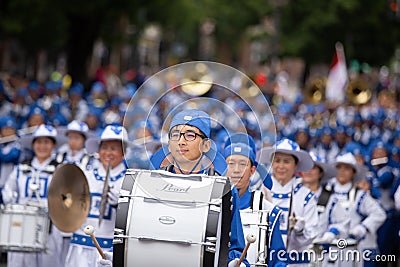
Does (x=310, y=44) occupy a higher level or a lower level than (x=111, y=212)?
higher

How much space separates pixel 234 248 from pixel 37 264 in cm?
470

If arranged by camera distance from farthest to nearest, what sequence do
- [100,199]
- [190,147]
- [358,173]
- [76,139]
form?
[76,139], [358,173], [100,199], [190,147]

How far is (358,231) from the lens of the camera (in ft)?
37.8

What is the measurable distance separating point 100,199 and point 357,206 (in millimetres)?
3205

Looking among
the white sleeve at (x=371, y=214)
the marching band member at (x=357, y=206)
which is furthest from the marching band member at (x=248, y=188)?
the white sleeve at (x=371, y=214)

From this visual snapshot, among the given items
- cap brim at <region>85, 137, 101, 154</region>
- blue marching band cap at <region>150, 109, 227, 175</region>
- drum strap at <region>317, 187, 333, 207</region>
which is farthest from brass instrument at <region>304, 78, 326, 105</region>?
blue marching band cap at <region>150, 109, 227, 175</region>

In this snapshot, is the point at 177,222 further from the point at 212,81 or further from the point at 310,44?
the point at 310,44

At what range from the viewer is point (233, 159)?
7.74m

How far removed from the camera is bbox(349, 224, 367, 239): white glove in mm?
11469

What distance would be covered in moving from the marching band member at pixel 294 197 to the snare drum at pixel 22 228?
2.26 m

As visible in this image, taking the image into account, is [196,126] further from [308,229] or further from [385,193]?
[385,193]

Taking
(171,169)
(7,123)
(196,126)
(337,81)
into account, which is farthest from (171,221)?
(337,81)

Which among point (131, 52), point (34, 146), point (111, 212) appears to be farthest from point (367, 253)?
point (131, 52)

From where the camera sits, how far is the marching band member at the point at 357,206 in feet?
39.0
